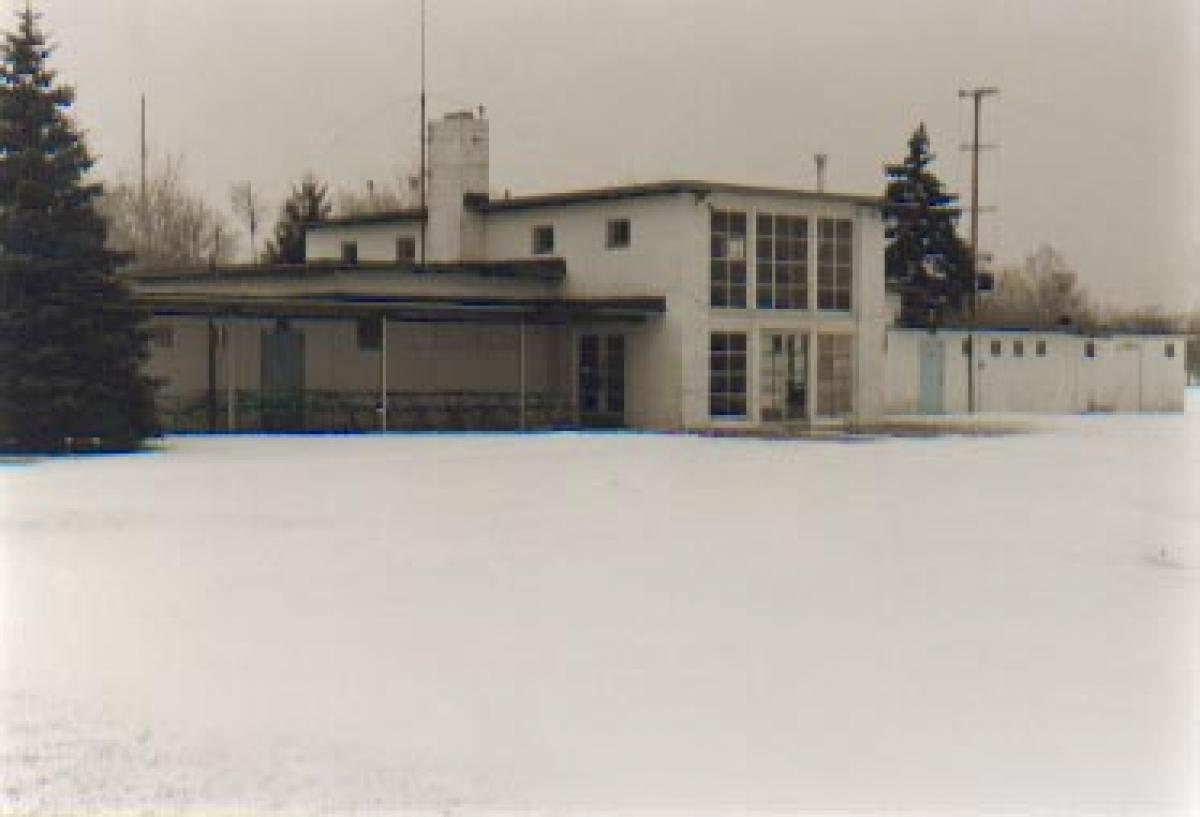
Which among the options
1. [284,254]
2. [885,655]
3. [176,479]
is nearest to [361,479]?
[176,479]

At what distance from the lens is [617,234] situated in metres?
38.5

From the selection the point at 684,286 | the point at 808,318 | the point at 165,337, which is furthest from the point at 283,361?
the point at 808,318

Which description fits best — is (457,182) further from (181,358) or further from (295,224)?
(295,224)

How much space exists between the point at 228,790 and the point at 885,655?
14.6ft

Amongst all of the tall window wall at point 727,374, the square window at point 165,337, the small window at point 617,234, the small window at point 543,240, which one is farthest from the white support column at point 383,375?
the tall window wall at point 727,374

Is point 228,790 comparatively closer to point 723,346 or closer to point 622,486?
point 622,486

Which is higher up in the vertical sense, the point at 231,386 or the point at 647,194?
the point at 647,194

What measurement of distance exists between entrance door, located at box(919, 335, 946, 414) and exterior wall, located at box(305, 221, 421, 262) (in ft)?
45.7

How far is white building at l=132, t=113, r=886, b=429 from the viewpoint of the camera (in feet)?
115

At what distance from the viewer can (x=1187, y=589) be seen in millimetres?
13234

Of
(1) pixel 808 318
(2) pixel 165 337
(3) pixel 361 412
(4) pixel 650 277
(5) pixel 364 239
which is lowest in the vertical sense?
(3) pixel 361 412

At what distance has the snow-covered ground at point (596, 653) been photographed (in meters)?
7.78

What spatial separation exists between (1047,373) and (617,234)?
17.7m

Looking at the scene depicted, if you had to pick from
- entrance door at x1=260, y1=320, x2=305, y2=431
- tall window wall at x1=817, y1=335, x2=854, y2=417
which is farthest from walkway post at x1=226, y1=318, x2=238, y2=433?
tall window wall at x1=817, y1=335, x2=854, y2=417
